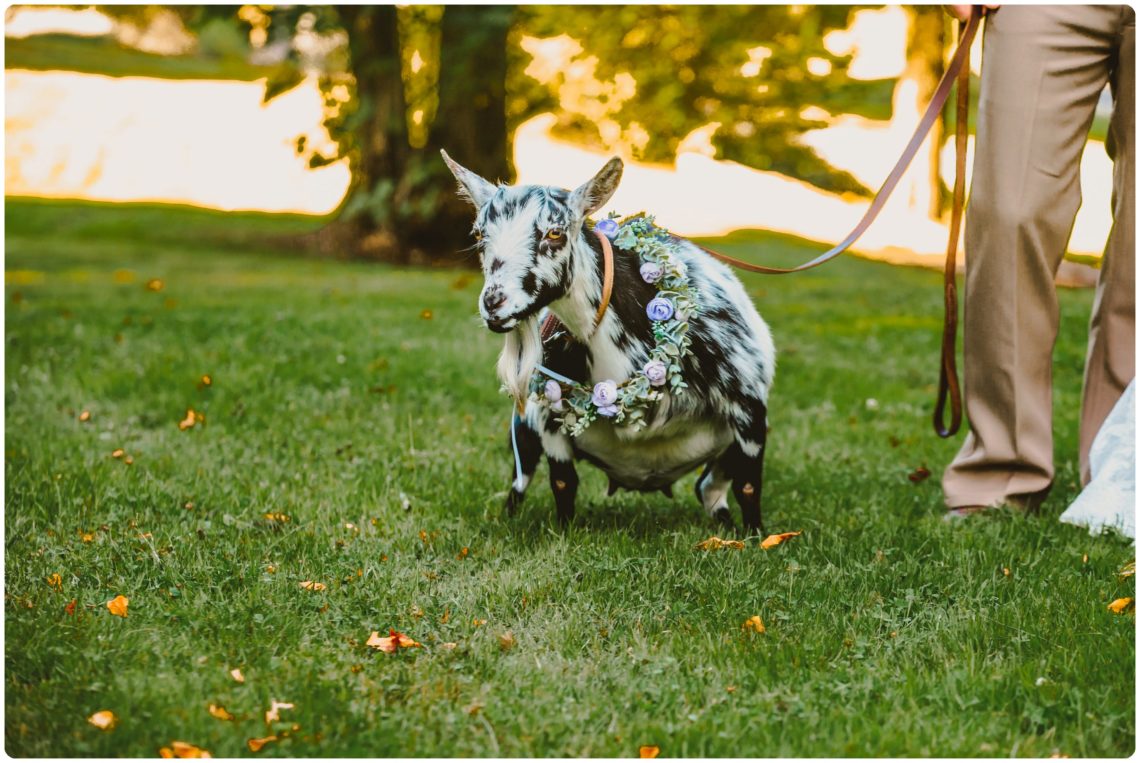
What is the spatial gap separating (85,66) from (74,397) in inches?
1298

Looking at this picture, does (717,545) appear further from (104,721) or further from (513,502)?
(104,721)

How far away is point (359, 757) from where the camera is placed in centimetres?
270

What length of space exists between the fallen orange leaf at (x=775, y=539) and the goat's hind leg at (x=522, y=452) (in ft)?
3.02

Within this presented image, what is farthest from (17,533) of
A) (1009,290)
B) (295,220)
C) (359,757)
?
(295,220)

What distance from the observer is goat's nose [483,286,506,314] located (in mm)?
3459

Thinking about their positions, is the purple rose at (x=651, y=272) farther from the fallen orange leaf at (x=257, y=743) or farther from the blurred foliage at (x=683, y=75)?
the blurred foliage at (x=683, y=75)

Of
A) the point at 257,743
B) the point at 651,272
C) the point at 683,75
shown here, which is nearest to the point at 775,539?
the point at 651,272

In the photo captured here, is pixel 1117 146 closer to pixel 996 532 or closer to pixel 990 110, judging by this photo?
pixel 990 110

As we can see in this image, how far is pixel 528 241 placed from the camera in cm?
354

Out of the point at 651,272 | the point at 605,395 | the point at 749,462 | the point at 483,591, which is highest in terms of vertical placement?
the point at 651,272

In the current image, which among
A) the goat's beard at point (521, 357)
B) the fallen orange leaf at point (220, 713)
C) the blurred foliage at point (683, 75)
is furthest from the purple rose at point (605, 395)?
the blurred foliage at point (683, 75)

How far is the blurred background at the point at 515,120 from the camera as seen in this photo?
15.2 metres

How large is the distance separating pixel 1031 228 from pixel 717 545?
6.25 feet

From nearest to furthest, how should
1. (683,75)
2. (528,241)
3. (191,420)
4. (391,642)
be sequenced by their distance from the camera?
1. (391,642)
2. (528,241)
3. (191,420)
4. (683,75)
